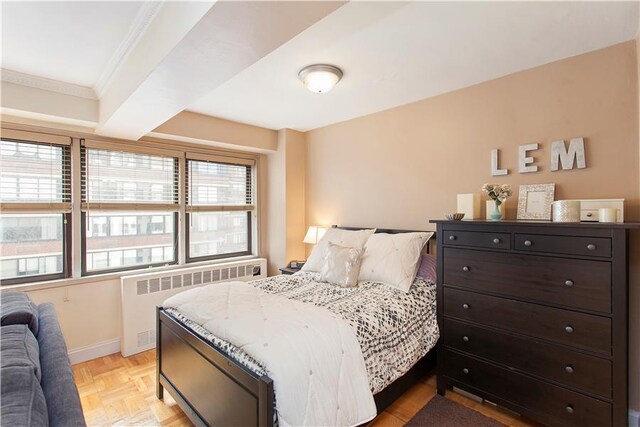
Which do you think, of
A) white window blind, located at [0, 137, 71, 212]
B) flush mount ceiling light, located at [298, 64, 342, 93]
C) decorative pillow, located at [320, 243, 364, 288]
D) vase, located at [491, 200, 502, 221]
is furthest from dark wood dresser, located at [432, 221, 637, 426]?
white window blind, located at [0, 137, 71, 212]

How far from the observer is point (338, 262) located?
2.69m

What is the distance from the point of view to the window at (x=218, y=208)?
368 centimetres

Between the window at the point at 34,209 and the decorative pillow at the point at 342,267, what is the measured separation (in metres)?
2.40

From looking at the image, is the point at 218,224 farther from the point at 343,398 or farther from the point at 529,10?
the point at 529,10

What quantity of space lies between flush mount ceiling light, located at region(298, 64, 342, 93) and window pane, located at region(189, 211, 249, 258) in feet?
7.23

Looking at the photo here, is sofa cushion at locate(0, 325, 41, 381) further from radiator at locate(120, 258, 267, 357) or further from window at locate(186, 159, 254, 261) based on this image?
window at locate(186, 159, 254, 261)

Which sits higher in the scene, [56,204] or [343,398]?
[56,204]

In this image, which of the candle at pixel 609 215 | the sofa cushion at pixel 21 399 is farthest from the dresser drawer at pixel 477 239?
the sofa cushion at pixel 21 399

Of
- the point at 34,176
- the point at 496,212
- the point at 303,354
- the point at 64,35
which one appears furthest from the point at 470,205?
the point at 34,176

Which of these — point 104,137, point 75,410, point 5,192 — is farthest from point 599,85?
point 5,192

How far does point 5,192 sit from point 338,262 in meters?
2.79

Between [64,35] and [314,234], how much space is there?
108 inches

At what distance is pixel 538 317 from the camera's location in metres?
1.86

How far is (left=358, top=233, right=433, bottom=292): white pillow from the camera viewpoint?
248 centimetres
